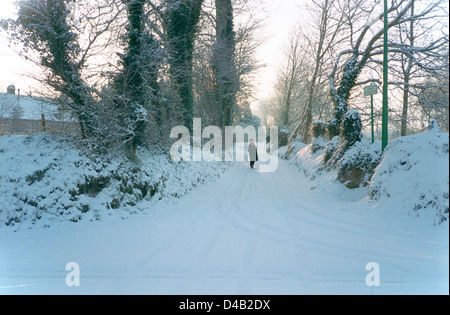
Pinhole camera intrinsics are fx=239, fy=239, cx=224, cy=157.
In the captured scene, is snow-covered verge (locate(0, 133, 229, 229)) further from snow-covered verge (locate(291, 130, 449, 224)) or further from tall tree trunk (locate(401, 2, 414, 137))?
tall tree trunk (locate(401, 2, 414, 137))

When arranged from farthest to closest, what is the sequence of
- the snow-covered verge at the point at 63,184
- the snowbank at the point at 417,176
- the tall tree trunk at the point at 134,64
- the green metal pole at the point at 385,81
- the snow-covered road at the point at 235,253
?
the tall tree trunk at the point at 134,64
the green metal pole at the point at 385,81
the snow-covered verge at the point at 63,184
the snow-covered road at the point at 235,253
the snowbank at the point at 417,176

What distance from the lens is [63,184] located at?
564 cm

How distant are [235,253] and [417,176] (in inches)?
116

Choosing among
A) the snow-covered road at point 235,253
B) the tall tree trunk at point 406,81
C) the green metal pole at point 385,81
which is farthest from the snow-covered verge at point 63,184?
the tall tree trunk at point 406,81

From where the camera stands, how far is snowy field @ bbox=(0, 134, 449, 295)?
2.54 metres

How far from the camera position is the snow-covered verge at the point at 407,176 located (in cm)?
205

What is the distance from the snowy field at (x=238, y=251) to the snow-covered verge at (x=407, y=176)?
0.09 metres

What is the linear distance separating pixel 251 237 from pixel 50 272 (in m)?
3.08

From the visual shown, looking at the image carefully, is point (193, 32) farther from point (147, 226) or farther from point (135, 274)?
point (135, 274)

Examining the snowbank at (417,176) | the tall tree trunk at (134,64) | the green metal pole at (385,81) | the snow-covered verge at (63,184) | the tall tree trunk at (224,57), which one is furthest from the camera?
the tall tree trunk at (224,57)

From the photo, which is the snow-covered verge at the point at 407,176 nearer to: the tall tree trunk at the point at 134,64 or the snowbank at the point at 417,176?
the snowbank at the point at 417,176

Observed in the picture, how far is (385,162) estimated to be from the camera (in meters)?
5.95

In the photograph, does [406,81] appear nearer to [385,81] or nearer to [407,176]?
[385,81]

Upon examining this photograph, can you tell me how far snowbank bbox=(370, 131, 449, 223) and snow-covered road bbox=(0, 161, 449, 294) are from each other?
0.26 metres
